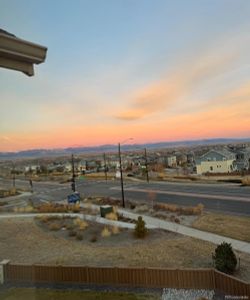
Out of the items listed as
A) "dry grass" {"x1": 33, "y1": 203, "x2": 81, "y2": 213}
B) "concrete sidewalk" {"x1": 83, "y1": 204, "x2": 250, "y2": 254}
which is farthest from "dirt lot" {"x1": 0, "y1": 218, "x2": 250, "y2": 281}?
"dry grass" {"x1": 33, "y1": 203, "x2": 81, "y2": 213}

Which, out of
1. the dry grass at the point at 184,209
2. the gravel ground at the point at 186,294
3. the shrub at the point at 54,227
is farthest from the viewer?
the dry grass at the point at 184,209

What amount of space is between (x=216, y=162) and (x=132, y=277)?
213 feet

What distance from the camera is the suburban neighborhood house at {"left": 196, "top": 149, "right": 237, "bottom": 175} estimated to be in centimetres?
7169

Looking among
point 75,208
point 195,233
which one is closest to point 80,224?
point 195,233

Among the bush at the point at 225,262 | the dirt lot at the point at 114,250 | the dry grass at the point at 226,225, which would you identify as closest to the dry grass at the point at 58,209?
the dirt lot at the point at 114,250

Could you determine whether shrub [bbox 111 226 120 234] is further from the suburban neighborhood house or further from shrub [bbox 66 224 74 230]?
the suburban neighborhood house

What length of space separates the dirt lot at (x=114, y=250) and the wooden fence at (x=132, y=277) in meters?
1.89

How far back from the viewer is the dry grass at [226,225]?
17325 millimetres

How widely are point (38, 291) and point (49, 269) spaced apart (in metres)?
0.89

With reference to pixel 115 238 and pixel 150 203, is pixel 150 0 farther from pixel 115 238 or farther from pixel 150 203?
pixel 150 203

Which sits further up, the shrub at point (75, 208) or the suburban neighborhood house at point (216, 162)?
the suburban neighborhood house at point (216, 162)

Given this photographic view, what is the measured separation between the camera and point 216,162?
7256 centimetres

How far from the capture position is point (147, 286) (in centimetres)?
1061

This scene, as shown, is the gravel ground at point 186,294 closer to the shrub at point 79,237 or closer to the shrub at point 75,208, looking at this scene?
the shrub at point 79,237
